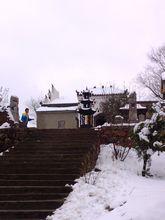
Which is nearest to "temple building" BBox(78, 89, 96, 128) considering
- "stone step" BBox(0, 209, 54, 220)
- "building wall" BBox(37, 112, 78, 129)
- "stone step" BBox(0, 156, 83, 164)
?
"stone step" BBox(0, 156, 83, 164)

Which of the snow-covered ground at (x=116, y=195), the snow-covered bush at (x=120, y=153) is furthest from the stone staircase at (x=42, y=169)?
the snow-covered bush at (x=120, y=153)

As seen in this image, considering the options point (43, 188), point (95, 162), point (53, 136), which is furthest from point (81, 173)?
point (53, 136)

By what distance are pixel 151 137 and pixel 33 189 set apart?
5601 mm

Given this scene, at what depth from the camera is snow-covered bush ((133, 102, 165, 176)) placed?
1641 centimetres

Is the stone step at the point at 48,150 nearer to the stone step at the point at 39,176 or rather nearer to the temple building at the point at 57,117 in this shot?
the stone step at the point at 39,176

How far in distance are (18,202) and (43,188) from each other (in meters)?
1.26

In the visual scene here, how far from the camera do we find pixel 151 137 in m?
16.6

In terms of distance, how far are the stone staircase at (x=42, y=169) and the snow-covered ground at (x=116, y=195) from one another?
1.53 ft

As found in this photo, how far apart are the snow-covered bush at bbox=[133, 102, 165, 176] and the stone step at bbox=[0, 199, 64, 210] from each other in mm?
5650

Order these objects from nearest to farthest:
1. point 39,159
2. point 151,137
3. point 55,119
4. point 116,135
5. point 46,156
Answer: point 39,159 → point 151,137 → point 46,156 → point 116,135 → point 55,119

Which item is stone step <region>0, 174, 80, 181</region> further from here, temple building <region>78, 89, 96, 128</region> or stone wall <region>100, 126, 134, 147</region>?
temple building <region>78, 89, 96, 128</region>

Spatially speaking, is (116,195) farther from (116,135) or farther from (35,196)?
(116,135)

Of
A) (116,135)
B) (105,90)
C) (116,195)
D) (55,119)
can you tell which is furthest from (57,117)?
(116,195)

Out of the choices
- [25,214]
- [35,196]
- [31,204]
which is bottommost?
[25,214]
